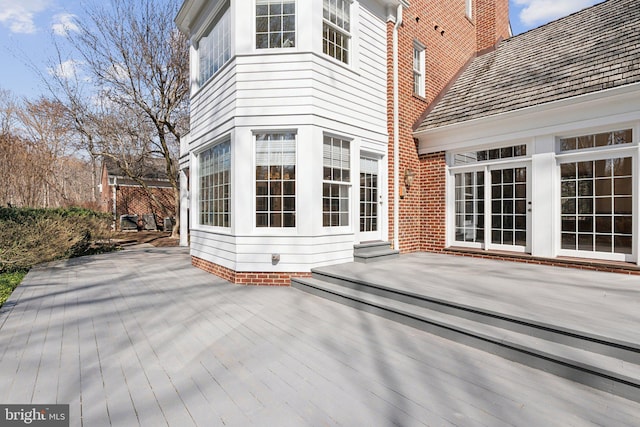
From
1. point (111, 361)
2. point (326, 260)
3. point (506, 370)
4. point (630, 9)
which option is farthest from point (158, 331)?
point (630, 9)

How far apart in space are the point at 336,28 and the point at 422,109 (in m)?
3.27

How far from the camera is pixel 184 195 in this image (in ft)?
36.6

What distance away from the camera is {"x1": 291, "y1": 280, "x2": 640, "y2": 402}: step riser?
2.29 meters

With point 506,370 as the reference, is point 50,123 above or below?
above

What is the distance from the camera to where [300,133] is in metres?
Result: 5.54

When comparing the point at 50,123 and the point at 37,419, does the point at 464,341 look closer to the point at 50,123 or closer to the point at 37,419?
the point at 37,419

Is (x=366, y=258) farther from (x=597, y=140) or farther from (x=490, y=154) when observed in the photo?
(x=597, y=140)

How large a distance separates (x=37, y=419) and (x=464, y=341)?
3531 millimetres

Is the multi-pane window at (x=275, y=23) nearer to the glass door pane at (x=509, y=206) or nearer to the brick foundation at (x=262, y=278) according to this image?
the brick foundation at (x=262, y=278)

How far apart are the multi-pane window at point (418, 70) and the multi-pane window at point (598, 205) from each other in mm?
3886

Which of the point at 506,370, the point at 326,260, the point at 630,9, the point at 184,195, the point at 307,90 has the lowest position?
the point at 506,370

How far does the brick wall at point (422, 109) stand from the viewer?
7473mm

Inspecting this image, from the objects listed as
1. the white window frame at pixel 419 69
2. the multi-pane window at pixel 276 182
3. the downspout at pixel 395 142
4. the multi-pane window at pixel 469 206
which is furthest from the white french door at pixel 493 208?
the multi-pane window at pixel 276 182

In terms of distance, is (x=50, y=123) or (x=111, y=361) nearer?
(x=111, y=361)
